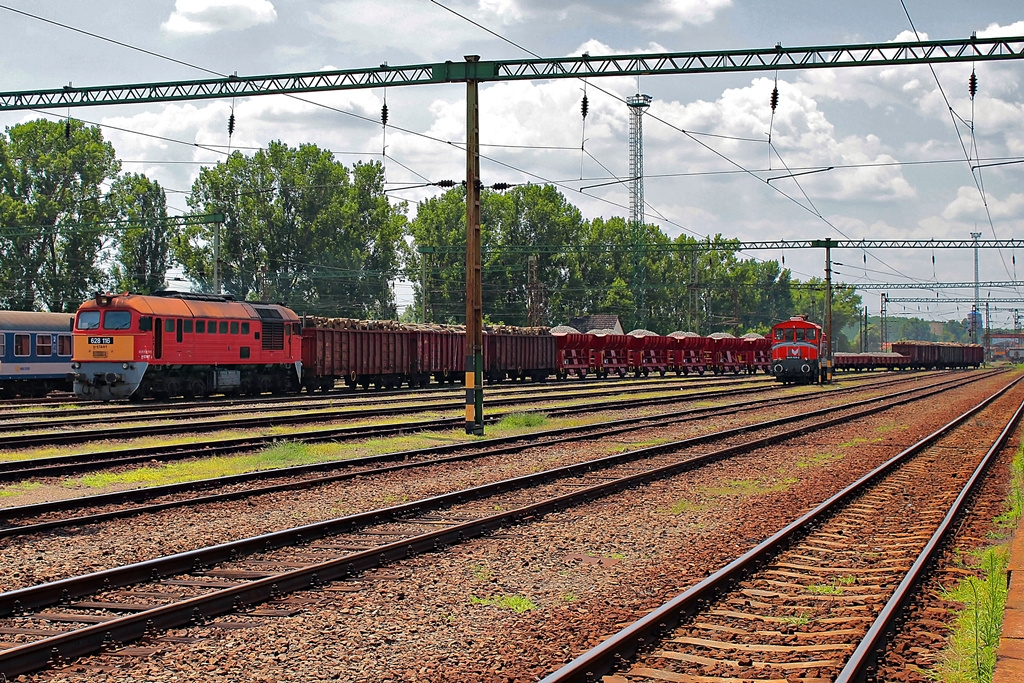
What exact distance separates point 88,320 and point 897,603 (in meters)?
27.8

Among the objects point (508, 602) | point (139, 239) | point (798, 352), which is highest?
point (139, 239)

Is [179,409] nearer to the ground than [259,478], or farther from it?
farther from it

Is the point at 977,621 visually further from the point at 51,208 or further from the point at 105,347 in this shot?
the point at 51,208

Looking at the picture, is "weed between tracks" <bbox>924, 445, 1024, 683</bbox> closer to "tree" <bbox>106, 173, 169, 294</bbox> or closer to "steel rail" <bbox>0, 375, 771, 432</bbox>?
"steel rail" <bbox>0, 375, 771, 432</bbox>

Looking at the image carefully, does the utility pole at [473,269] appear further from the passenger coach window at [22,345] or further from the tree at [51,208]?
the tree at [51,208]

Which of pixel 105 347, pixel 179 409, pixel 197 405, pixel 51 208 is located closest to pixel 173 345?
pixel 105 347

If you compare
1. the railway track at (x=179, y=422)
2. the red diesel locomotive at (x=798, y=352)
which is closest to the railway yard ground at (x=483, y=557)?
the railway track at (x=179, y=422)

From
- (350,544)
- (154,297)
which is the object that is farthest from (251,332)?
(350,544)

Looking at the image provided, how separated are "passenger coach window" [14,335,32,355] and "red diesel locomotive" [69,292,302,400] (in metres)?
4.93

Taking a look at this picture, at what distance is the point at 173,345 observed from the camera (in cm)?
3055

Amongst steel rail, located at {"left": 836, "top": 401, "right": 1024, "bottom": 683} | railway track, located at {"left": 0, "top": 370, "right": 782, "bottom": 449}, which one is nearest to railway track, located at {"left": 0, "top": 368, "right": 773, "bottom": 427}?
railway track, located at {"left": 0, "top": 370, "right": 782, "bottom": 449}

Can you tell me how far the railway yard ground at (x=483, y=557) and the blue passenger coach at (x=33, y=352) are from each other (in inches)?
648

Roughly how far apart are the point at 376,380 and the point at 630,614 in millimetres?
36742

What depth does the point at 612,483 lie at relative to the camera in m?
13.5
